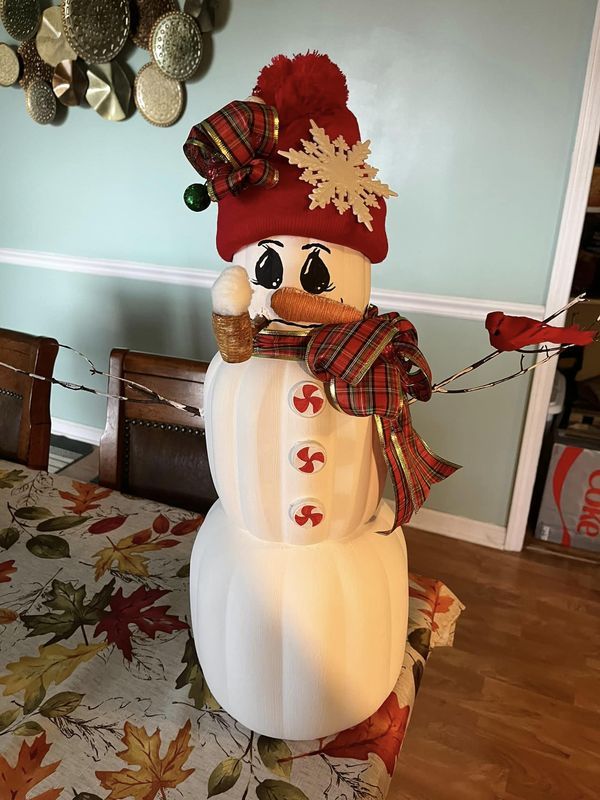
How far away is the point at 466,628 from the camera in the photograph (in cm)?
153

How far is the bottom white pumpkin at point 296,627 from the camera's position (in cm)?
53

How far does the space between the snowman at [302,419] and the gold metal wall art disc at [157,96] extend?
1.55 meters

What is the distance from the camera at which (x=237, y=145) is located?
456 millimetres

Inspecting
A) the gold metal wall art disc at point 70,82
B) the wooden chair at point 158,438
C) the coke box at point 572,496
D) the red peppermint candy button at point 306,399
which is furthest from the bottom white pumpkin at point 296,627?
the gold metal wall art disc at point 70,82

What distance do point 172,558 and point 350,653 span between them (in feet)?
1.18

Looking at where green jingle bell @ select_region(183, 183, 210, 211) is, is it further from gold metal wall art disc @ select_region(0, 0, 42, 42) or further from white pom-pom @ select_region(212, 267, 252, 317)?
gold metal wall art disc @ select_region(0, 0, 42, 42)

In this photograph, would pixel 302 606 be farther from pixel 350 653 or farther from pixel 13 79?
pixel 13 79

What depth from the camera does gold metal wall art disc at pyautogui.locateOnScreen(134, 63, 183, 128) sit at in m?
1.85

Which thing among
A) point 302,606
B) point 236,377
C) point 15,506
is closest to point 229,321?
point 236,377

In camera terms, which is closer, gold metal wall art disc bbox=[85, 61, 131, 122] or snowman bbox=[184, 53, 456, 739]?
snowman bbox=[184, 53, 456, 739]

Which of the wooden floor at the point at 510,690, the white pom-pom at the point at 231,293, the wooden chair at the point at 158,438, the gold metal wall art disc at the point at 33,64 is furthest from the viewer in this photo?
the gold metal wall art disc at the point at 33,64

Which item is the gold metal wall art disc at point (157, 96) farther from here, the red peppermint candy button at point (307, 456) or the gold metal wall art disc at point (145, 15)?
the red peppermint candy button at point (307, 456)

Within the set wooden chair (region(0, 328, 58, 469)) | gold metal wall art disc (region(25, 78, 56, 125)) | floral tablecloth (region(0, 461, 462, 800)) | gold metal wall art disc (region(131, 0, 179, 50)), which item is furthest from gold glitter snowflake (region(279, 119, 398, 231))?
gold metal wall art disc (region(25, 78, 56, 125))

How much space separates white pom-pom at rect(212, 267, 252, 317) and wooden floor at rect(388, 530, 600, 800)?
111 centimetres
